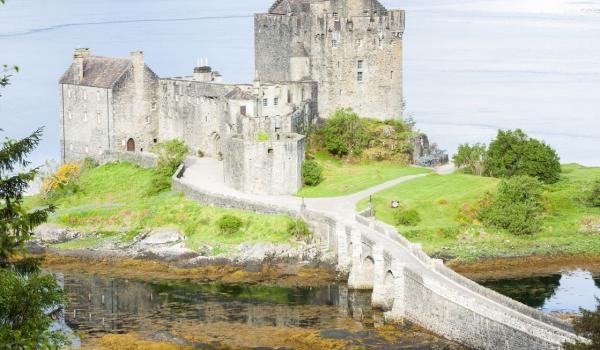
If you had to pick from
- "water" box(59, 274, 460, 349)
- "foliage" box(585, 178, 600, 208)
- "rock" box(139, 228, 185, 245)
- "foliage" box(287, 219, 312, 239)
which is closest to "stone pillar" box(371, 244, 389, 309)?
"water" box(59, 274, 460, 349)

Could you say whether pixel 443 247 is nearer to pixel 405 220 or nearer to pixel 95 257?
pixel 405 220

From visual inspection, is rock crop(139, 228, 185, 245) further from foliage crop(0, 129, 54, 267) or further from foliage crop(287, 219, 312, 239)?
foliage crop(0, 129, 54, 267)

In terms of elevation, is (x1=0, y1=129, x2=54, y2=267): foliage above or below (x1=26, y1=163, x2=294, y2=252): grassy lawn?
above

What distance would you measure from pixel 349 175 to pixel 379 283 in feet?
56.4

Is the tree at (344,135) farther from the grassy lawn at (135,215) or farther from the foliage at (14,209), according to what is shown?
the foliage at (14,209)

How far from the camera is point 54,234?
2356 inches

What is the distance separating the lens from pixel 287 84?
67875 mm

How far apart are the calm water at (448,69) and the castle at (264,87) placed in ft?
53.8

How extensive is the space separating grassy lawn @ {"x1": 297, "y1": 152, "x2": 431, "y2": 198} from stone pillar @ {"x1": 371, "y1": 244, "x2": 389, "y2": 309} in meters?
13.0

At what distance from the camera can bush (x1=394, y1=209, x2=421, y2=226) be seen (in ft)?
186

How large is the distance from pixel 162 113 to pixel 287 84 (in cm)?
884

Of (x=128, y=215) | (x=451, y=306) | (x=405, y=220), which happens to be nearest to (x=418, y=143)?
(x=405, y=220)

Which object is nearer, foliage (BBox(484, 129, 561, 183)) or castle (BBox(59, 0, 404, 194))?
foliage (BBox(484, 129, 561, 183))

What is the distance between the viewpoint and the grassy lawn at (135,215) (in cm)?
5616
